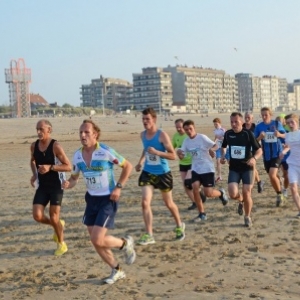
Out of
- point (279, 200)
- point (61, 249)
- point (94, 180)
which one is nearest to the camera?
point (94, 180)

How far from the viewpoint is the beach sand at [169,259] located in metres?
5.62

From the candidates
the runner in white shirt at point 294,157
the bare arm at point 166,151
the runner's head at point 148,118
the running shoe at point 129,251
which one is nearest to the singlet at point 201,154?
the runner in white shirt at point 294,157

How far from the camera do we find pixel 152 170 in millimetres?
7711

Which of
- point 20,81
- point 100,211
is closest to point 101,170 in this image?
point 100,211

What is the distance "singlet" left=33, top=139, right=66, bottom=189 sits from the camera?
6992 mm

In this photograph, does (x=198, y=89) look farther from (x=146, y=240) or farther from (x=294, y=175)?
(x=146, y=240)

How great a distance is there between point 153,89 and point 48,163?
548 feet

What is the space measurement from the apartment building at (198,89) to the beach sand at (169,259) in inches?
6387

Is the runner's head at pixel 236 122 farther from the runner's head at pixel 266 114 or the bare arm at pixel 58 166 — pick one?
the bare arm at pixel 58 166

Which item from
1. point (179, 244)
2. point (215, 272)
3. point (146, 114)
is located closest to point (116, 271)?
point (215, 272)

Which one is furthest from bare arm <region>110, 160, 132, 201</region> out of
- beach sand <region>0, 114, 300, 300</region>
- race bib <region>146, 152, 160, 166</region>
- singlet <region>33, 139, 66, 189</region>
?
race bib <region>146, 152, 160, 166</region>

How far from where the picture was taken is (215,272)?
6.16 metres

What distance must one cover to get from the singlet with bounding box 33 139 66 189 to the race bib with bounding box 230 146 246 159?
9.23 feet

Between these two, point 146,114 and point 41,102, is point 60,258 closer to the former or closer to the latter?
point 146,114
